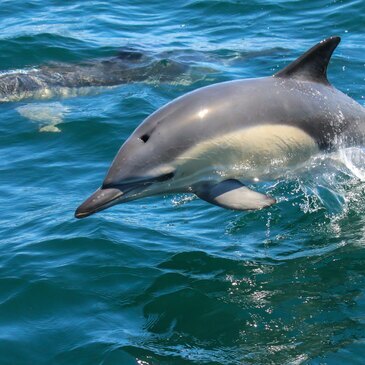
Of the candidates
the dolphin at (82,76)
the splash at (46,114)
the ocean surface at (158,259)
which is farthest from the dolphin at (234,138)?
the dolphin at (82,76)

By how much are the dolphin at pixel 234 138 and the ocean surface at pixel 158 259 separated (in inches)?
17.3

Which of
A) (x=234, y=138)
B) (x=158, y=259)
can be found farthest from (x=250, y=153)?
(x=158, y=259)

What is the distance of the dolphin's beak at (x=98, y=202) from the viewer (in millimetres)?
7309

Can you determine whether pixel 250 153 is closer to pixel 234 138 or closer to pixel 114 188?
pixel 234 138

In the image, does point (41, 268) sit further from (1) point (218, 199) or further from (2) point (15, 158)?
(2) point (15, 158)

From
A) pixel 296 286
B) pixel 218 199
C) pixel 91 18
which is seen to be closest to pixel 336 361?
pixel 296 286

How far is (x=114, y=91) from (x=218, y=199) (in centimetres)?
792

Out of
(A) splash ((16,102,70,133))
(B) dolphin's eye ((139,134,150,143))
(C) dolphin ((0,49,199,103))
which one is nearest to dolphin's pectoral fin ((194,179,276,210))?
(B) dolphin's eye ((139,134,150,143))

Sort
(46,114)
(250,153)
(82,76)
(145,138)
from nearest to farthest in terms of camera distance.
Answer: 1. (145,138)
2. (250,153)
3. (46,114)
4. (82,76)

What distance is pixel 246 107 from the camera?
7918mm

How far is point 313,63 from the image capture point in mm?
8414

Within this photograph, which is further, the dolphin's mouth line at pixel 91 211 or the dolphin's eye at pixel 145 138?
the dolphin's eye at pixel 145 138

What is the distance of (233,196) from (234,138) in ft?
1.72

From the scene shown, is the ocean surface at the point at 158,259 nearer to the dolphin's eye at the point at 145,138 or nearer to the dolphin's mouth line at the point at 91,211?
the dolphin's mouth line at the point at 91,211
